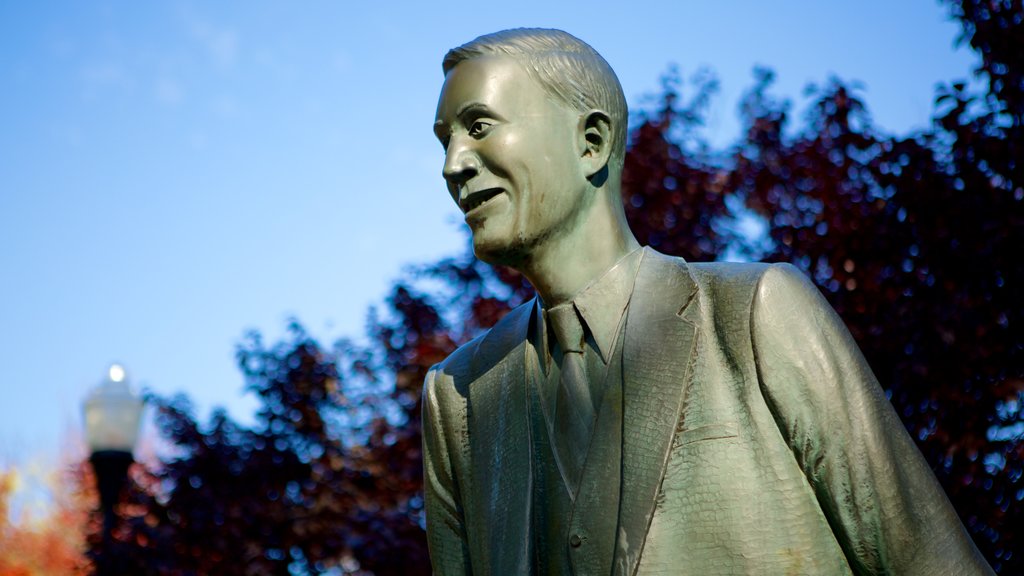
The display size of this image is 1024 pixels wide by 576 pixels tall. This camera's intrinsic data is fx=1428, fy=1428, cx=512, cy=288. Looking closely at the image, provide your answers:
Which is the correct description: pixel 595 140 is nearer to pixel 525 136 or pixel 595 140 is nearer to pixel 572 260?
pixel 525 136

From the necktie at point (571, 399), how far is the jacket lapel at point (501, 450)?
0.34 feet

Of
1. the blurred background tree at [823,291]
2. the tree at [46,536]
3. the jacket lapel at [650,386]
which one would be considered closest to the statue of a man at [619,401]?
the jacket lapel at [650,386]

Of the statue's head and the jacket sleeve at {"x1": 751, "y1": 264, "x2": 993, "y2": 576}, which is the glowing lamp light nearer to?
the statue's head

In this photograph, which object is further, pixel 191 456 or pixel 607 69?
pixel 191 456

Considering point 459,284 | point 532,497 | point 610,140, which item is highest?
point 459,284

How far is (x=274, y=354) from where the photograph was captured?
1537cm

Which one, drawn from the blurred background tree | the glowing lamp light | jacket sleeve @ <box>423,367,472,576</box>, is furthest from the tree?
jacket sleeve @ <box>423,367,472,576</box>

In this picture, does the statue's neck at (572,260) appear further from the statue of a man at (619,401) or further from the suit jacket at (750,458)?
the suit jacket at (750,458)

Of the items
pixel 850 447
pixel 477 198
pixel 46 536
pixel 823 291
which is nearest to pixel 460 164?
pixel 477 198

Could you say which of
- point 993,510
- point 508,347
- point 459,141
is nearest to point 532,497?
point 508,347

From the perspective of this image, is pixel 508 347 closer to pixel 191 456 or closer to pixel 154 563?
pixel 154 563

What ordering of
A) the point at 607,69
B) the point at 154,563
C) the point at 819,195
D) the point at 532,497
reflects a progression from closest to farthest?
the point at 532,497, the point at 607,69, the point at 819,195, the point at 154,563

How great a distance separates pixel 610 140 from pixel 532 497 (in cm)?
90

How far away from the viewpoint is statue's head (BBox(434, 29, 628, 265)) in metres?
3.40
